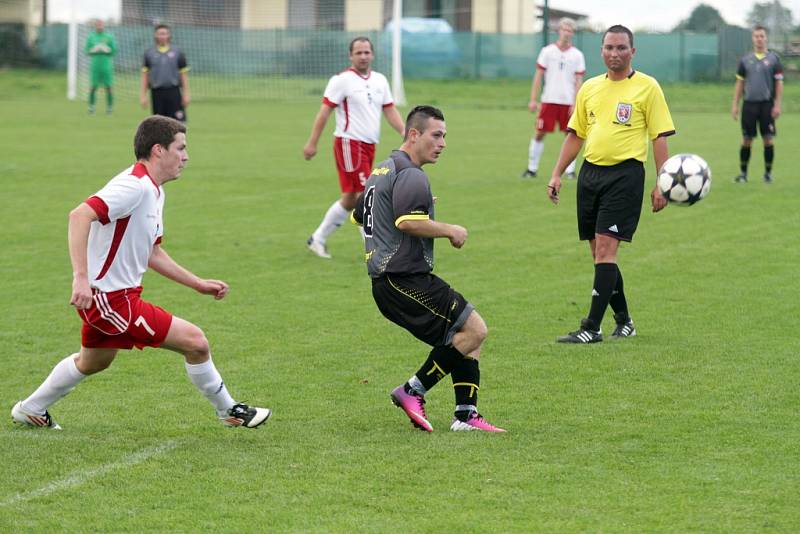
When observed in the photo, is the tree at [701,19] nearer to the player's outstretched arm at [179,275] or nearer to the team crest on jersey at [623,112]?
the team crest on jersey at [623,112]

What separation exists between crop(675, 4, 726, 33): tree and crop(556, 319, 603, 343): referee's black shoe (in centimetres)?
3911

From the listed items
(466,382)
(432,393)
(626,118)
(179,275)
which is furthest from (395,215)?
(626,118)

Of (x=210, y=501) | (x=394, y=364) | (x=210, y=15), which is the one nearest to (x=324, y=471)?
(x=210, y=501)

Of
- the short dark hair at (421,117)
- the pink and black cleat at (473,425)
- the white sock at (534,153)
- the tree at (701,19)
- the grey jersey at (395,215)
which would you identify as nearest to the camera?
the grey jersey at (395,215)

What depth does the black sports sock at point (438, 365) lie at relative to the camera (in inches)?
249

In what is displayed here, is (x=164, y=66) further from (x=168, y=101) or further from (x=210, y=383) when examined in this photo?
(x=210, y=383)

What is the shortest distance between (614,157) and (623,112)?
1.04ft

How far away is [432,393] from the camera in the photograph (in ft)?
23.6

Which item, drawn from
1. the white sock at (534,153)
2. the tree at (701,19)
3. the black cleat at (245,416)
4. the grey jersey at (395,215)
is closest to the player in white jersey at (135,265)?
the black cleat at (245,416)

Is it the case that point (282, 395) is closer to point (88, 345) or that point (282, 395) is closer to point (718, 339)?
point (88, 345)

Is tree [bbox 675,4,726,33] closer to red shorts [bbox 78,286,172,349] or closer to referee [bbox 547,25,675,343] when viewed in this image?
referee [bbox 547,25,675,343]

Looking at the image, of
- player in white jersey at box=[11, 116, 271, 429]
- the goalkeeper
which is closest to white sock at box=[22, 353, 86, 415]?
player in white jersey at box=[11, 116, 271, 429]

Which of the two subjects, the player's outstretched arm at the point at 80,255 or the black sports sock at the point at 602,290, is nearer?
the player's outstretched arm at the point at 80,255

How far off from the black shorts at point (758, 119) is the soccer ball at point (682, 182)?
9148 millimetres
